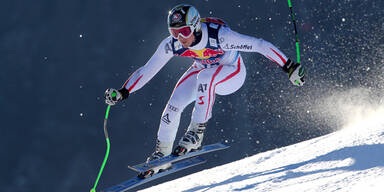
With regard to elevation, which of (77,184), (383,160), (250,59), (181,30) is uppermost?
(250,59)

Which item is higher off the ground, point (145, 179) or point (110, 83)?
point (110, 83)

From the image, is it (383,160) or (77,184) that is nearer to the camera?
(383,160)

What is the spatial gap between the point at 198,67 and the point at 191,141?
1041mm

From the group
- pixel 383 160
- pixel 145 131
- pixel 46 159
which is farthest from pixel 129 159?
pixel 383 160

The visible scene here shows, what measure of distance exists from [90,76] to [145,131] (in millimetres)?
3075

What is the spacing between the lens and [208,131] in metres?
20.4

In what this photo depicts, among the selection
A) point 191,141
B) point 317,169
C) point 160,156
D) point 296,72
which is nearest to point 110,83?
point 160,156

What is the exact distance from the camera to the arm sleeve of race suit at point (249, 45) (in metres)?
5.72

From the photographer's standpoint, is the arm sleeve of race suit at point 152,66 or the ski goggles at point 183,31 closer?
the ski goggles at point 183,31

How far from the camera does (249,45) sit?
5.83 metres

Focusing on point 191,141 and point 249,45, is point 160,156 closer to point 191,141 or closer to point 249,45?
point 191,141

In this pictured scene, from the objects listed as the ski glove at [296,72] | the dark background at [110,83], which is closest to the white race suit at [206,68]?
the ski glove at [296,72]

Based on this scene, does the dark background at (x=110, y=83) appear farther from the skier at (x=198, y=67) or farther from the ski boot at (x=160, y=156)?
the ski boot at (x=160, y=156)

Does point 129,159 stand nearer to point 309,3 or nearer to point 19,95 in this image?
point 19,95
